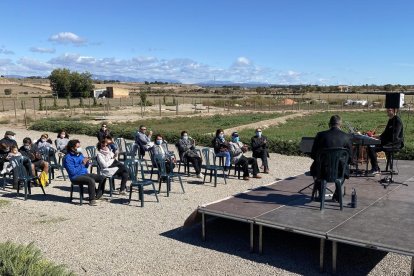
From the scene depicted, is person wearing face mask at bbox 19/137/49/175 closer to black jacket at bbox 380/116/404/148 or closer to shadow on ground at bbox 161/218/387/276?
shadow on ground at bbox 161/218/387/276

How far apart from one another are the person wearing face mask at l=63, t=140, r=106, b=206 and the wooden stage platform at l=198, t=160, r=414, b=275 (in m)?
3.09

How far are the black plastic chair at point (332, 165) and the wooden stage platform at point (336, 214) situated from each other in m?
0.47

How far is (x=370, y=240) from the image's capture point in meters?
5.62

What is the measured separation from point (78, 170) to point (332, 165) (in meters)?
5.31

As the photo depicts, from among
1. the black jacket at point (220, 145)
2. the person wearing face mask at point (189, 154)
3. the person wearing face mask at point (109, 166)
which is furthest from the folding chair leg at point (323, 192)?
the person wearing face mask at point (189, 154)

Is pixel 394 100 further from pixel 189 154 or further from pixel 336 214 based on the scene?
pixel 189 154

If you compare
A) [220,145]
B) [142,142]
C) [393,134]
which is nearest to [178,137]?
[142,142]

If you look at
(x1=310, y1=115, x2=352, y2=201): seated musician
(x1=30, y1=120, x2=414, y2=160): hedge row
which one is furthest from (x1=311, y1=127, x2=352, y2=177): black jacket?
(x1=30, y1=120, x2=414, y2=160): hedge row

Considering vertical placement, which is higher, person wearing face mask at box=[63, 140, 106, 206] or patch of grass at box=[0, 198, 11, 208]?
person wearing face mask at box=[63, 140, 106, 206]

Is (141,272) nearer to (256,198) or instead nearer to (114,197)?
(256,198)

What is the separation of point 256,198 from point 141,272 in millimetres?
2737

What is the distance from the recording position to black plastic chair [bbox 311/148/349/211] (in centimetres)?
685

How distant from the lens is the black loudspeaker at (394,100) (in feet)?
29.7

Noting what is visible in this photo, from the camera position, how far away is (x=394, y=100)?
9.16 metres
